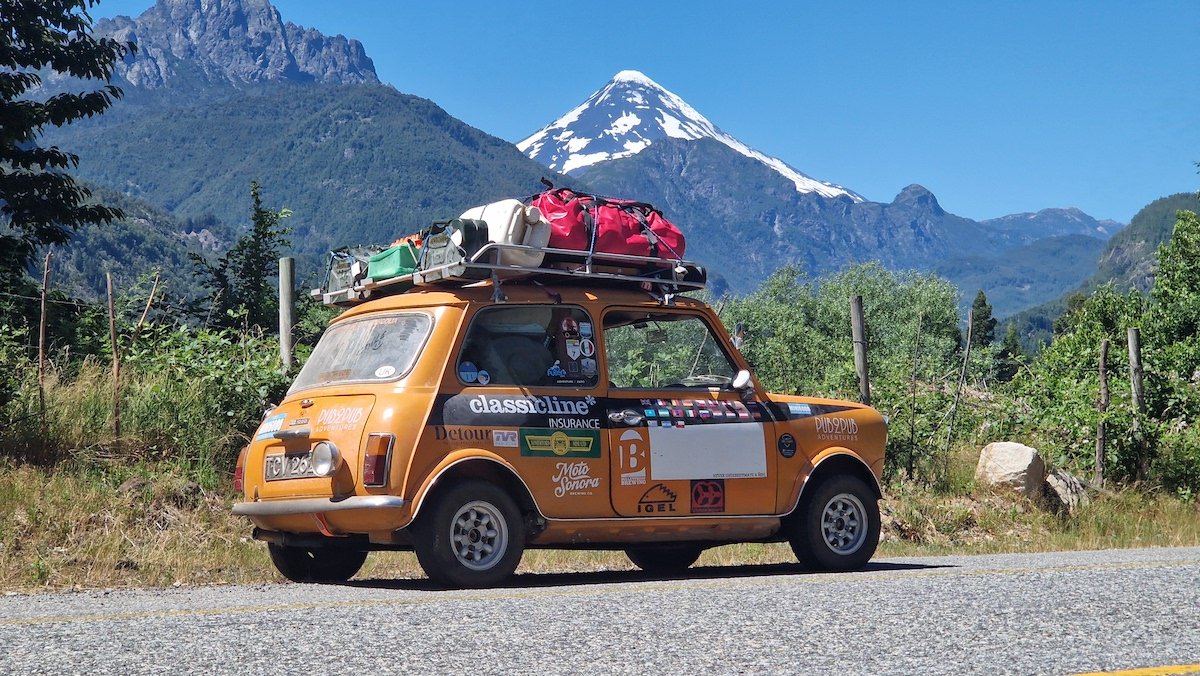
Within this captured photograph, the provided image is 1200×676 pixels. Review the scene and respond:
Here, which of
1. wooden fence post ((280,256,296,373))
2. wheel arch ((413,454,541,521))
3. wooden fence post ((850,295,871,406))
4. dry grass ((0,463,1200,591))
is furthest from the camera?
wooden fence post ((850,295,871,406))

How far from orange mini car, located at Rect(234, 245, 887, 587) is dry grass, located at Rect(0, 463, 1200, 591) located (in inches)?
41.4

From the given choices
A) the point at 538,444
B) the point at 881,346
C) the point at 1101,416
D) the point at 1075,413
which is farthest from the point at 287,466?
the point at 881,346

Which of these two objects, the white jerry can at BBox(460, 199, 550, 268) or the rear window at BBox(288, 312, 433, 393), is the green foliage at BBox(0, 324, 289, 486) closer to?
the rear window at BBox(288, 312, 433, 393)

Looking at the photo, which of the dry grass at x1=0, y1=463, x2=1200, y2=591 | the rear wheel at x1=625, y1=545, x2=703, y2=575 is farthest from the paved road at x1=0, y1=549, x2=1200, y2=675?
the rear wheel at x1=625, y1=545, x2=703, y2=575

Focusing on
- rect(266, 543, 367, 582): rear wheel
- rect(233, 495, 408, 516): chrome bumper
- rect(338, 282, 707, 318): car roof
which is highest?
rect(338, 282, 707, 318): car roof

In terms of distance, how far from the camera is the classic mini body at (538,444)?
7711mm

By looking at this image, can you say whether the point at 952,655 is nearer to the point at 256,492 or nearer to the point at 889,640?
the point at 889,640

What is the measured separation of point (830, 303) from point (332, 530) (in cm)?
6944

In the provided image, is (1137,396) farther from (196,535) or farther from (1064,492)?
(196,535)

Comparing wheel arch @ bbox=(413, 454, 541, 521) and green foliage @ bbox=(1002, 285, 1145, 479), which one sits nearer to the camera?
wheel arch @ bbox=(413, 454, 541, 521)

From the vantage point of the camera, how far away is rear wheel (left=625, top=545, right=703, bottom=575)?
1030cm

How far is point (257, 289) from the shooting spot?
83.5ft

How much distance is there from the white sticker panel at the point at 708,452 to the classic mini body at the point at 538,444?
0.01m

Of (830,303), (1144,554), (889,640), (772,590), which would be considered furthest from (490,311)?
(830,303)
